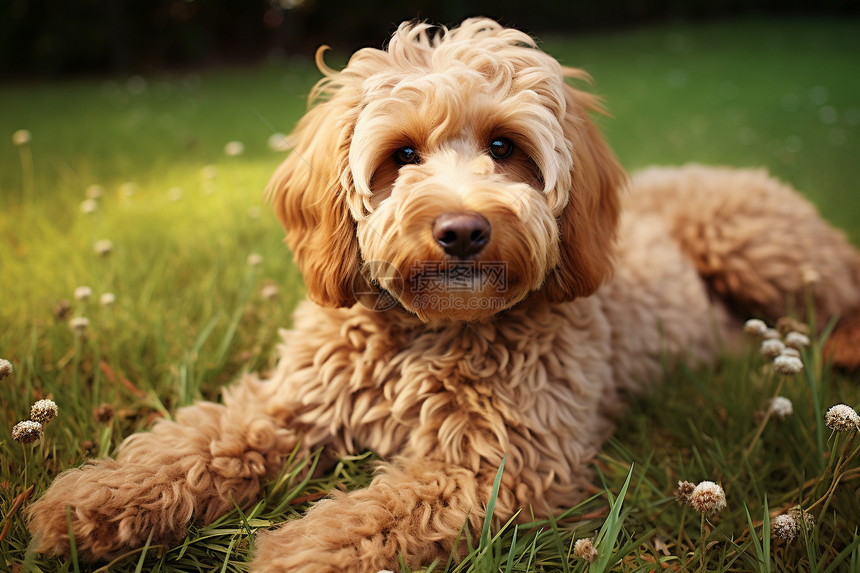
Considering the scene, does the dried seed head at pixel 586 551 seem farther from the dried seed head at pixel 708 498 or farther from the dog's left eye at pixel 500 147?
the dog's left eye at pixel 500 147

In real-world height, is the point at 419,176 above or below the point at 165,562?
above

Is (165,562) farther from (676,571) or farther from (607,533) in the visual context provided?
(676,571)

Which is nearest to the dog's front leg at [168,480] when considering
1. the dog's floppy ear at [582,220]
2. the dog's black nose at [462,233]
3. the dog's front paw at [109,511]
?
the dog's front paw at [109,511]

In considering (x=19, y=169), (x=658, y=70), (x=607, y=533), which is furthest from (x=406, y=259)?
(x=658, y=70)

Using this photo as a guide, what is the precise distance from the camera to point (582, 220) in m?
2.04

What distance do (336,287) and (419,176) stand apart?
474 millimetres

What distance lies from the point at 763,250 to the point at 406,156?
2.13 m

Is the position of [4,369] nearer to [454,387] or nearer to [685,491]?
[454,387]

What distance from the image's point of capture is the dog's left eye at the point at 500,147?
1.98 m

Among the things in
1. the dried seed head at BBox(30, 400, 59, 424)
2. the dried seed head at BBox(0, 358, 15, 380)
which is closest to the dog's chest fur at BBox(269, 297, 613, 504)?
the dried seed head at BBox(30, 400, 59, 424)

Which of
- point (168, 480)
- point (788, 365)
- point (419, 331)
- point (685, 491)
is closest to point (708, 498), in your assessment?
point (685, 491)

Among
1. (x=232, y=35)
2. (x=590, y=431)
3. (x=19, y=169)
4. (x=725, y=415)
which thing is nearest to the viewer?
(x=590, y=431)

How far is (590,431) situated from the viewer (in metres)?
2.23

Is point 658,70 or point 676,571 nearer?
point 676,571
